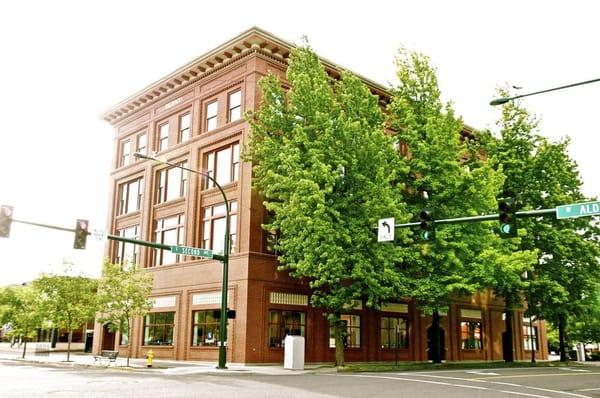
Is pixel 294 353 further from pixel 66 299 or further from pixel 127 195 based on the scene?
pixel 127 195

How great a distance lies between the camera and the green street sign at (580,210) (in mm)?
15953

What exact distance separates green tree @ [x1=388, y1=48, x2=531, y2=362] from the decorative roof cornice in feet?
16.9

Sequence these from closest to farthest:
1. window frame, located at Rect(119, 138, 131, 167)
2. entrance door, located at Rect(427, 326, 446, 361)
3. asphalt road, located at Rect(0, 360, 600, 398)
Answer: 1. asphalt road, located at Rect(0, 360, 600, 398)
2. entrance door, located at Rect(427, 326, 446, 361)
3. window frame, located at Rect(119, 138, 131, 167)

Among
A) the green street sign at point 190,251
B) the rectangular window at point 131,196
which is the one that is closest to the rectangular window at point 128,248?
the rectangular window at point 131,196

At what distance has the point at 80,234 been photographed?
20.9m

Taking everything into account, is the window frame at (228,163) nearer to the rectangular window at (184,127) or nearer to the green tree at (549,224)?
the rectangular window at (184,127)

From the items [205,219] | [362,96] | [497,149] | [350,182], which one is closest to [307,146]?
[350,182]

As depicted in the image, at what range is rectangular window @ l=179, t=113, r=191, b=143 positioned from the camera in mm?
40312

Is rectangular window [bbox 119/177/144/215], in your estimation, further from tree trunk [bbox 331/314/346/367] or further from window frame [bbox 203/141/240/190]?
tree trunk [bbox 331/314/346/367]

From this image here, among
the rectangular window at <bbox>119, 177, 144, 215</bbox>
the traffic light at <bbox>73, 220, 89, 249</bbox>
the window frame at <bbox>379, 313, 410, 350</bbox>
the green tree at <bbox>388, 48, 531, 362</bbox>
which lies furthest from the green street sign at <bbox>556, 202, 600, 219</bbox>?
the rectangular window at <bbox>119, 177, 144, 215</bbox>

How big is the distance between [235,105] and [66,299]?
51.6 ft

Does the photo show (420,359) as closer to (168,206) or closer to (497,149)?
(497,149)

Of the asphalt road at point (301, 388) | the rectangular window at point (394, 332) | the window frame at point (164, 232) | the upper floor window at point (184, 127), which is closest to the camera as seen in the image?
the asphalt road at point (301, 388)

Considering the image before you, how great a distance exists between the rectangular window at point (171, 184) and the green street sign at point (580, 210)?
26985 mm
